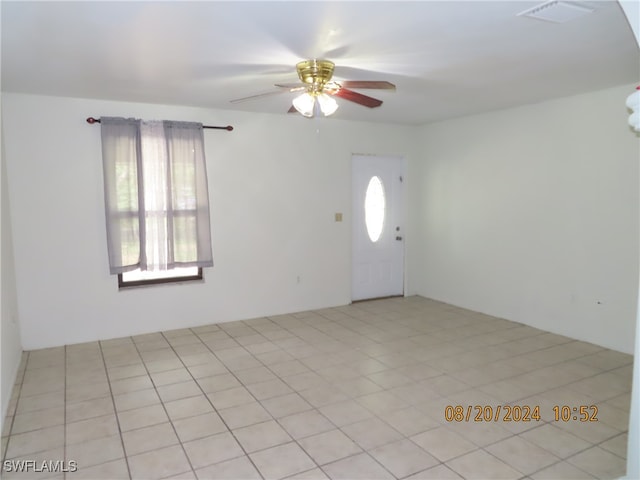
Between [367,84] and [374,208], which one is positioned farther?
[374,208]

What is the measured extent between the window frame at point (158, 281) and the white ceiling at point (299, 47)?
1.83m

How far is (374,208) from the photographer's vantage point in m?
6.16

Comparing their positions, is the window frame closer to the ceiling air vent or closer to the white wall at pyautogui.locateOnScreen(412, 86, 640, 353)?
the white wall at pyautogui.locateOnScreen(412, 86, 640, 353)

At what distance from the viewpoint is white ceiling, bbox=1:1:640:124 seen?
2.29 meters

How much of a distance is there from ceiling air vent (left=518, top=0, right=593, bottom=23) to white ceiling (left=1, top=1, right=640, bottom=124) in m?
0.05

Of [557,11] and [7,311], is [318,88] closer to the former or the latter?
[557,11]


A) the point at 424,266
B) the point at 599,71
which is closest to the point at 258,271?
the point at 424,266

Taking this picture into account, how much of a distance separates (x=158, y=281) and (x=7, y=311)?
1473 millimetres

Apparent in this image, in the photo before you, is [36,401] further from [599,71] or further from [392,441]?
[599,71]

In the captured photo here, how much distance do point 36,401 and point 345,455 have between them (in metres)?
2.29

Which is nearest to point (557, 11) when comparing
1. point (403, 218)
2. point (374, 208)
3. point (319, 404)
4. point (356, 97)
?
point (356, 97)

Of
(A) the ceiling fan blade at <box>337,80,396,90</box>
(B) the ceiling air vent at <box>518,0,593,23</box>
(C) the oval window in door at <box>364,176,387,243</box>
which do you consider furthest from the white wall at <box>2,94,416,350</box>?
(B) the ceiling air vent at <box>518,0,593,23</box>

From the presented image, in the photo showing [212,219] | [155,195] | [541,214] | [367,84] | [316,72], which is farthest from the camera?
[212,219]

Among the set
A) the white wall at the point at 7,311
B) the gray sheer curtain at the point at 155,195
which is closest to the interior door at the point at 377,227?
the gray sheer curtain at the point at 155,195
